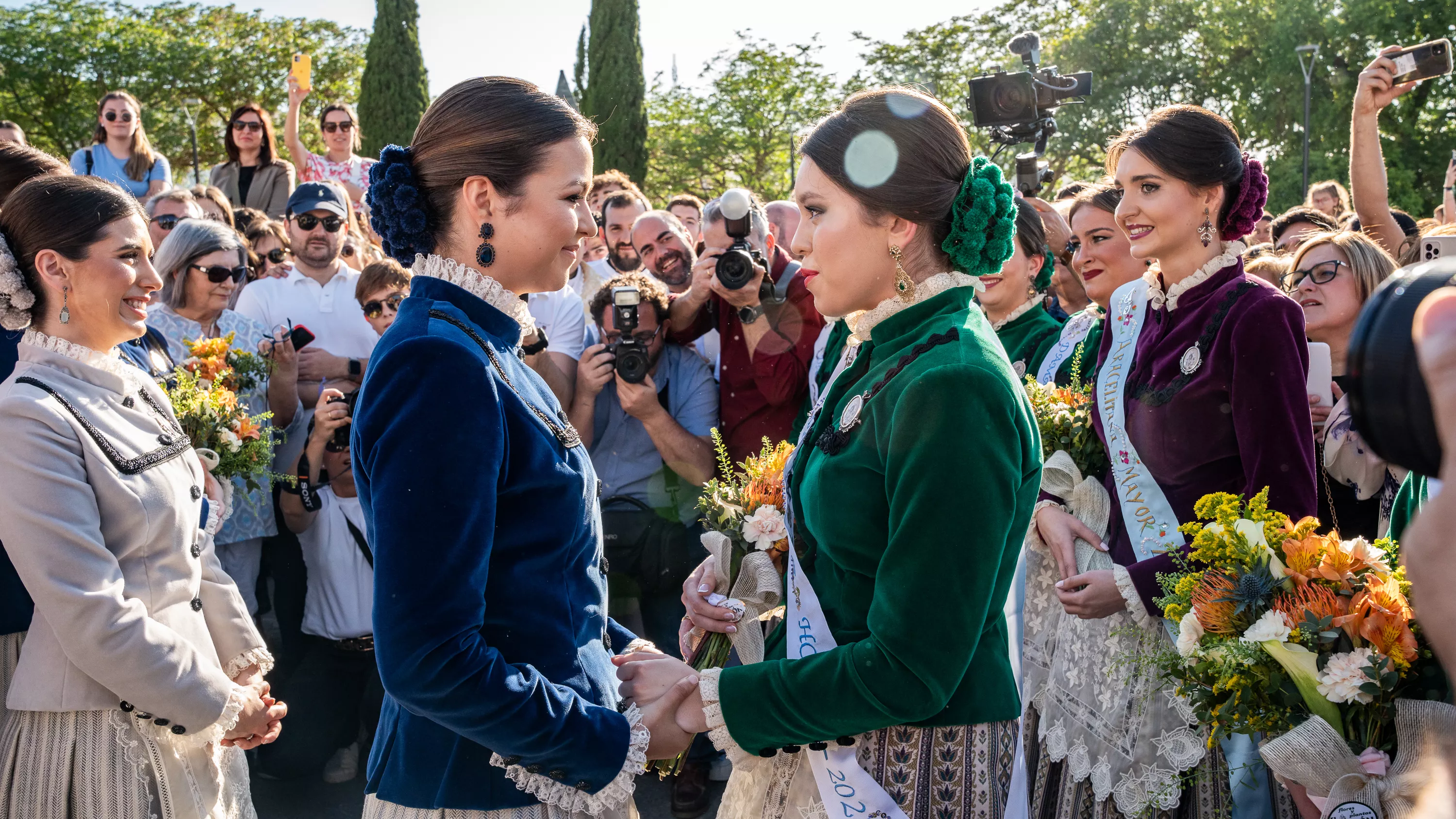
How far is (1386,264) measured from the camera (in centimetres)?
427

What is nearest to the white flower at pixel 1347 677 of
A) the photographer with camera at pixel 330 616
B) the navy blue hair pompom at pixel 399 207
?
the navy blue hair pompom at pixel 399 207

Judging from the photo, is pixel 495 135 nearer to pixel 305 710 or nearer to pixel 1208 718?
pixel 1208 718

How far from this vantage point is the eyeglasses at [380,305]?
5191 millimetres

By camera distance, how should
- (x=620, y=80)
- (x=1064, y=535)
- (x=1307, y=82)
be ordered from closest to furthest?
1. (x=1064, y=535)
2. (x=620, y=80)
3. (x=1307, y=82)

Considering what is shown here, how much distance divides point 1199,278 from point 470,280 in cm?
220

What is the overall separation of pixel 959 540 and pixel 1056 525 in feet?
5.71

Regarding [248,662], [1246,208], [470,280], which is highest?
[1246,208]

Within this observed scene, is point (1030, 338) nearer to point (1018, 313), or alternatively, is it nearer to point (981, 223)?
point (1018, 313)

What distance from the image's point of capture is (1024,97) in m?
5.05

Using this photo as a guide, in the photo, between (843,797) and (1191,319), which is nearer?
(843,797)

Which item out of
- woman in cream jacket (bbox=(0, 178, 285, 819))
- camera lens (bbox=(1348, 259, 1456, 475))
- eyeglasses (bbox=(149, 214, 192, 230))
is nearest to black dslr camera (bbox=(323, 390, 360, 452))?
woman in cream jacket (bbox=(0, 178, 285, 819))

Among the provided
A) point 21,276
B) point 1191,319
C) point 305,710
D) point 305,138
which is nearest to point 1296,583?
point 1191,319

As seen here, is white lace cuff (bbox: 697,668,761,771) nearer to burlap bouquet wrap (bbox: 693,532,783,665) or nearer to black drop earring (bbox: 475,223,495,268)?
burlap bouquet wrap (bbox: 693,532,783,665)

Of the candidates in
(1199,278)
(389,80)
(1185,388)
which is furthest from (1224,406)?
(389,80)
